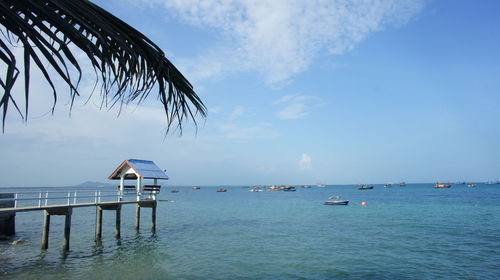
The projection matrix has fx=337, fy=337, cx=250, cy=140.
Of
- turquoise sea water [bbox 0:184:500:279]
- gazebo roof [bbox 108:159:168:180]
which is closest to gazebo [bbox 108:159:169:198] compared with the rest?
gazebo roof [bbox 108:159:168:180]

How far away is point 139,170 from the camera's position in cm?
2675

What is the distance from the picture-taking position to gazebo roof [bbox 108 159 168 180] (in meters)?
26.7

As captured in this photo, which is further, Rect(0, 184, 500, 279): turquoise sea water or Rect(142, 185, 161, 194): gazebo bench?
Rect(142, 185, 161, 194): gazebo bench

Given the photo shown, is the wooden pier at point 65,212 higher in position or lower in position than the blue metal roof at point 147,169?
lower

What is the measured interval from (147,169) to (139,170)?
50.2 inches

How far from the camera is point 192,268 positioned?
652 inches

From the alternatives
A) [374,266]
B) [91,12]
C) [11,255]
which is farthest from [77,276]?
[91,12]

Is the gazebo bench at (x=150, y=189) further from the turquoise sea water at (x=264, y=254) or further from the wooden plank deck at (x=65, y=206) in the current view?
the turquoise sea water at (x=264, y=254)

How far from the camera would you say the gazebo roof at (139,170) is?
26.7 m

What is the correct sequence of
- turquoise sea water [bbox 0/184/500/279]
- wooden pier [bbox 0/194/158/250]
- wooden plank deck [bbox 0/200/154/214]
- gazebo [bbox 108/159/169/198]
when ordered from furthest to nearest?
gazebo [bbox 108/159/169/198]
wooden pier [bbox 0/194/158/250]
wooden plank deck [bbox 0/200/154/214]
turquoise sea water [bbox 0/184/500/279]

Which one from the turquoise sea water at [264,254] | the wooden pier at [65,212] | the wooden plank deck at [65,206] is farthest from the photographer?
the wooden pier at [65,212]

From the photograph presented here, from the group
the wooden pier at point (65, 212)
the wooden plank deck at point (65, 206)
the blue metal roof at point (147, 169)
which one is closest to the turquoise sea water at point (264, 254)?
the wooden pier at point (65, 212)

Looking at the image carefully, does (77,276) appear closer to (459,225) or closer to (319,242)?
(319,242)

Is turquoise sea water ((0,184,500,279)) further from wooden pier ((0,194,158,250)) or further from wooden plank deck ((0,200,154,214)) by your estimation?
wooden plank deck ((0,200,154,214))
